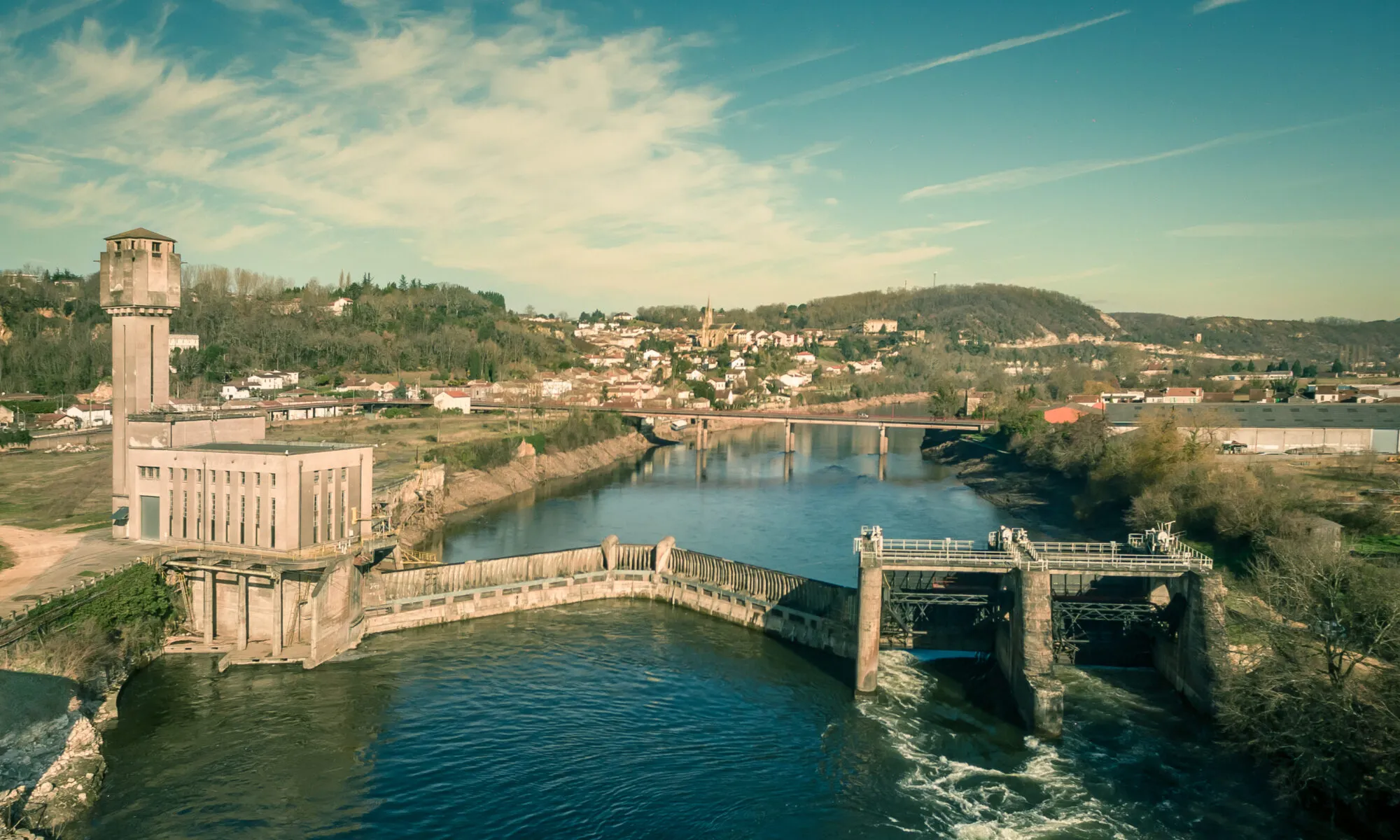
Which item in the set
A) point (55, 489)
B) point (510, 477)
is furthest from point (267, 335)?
point (55, 489)

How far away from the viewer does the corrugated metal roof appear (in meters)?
65.9

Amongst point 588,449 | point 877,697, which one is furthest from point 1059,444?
point 877,697

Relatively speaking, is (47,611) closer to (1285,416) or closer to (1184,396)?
(1285,416)

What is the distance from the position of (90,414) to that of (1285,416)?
328ft

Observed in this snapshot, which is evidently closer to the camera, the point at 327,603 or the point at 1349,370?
the point at 327,603

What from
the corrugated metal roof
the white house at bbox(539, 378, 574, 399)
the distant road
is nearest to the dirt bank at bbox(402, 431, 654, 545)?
the distant road

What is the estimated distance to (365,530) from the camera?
110 feet

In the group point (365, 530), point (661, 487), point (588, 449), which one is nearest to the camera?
point (365, 530)

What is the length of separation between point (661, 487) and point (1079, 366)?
416 ft

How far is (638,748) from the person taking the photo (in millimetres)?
24984

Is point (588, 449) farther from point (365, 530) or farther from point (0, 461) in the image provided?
point (365, 530)

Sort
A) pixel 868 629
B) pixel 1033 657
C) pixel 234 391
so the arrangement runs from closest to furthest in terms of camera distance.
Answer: pixel 1033 657
pixel 868 629
pixel 234 391

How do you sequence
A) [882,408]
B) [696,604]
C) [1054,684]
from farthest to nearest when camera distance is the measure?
[882,408]
[696,604]
[1054,684]

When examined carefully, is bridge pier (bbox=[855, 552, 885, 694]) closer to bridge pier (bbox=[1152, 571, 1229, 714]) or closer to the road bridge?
bridge pier (bbox=[1152, 571, 1229, 714])
